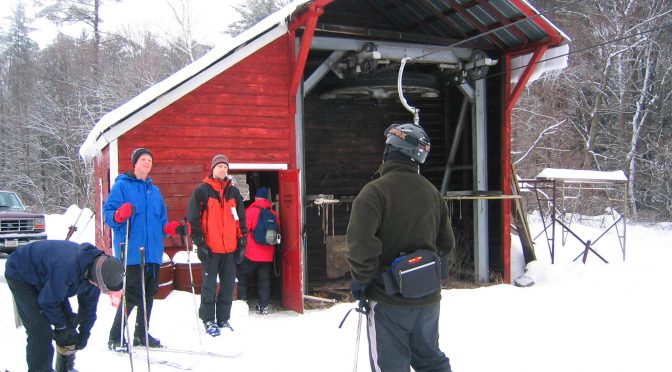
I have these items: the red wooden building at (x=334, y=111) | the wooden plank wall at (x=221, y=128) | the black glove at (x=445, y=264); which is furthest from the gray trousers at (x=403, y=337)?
the wooden plank wall at (x=221, y=128)

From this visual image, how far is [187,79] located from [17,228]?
24.6 ft

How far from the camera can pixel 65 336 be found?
360cm

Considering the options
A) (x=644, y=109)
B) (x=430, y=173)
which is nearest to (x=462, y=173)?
(x=430, y=173)

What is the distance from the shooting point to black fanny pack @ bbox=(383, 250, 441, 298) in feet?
9.59

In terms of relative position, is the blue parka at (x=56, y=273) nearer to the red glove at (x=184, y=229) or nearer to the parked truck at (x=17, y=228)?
the red glove at (x=184, y=229)

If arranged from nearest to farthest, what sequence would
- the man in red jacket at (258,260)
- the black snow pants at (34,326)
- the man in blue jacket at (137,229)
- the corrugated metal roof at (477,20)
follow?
the black snow pants at (34,326)
the man in blue jacket at (137,229)
the man in red jacket at (258,260)
the corrugated metal roof at (477,20)

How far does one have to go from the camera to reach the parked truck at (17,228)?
38.4 ft

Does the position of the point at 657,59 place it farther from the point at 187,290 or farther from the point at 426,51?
the point at 187,290

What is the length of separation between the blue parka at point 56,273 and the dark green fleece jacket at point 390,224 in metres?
1.72

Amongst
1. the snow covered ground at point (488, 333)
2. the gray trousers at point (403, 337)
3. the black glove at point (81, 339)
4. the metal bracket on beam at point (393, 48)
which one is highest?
the metal bracket on beam at point (393, 48)

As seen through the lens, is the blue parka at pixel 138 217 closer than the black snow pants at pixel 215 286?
Yes

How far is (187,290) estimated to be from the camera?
263 inches

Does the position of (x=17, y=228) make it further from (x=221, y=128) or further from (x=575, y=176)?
(x=575, y=176)

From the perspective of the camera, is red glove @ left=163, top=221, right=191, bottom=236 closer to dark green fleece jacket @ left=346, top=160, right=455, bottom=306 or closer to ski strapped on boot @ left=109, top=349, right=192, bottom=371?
ski strapped on boot @ left=109, top=349, right=192, bottom=371
